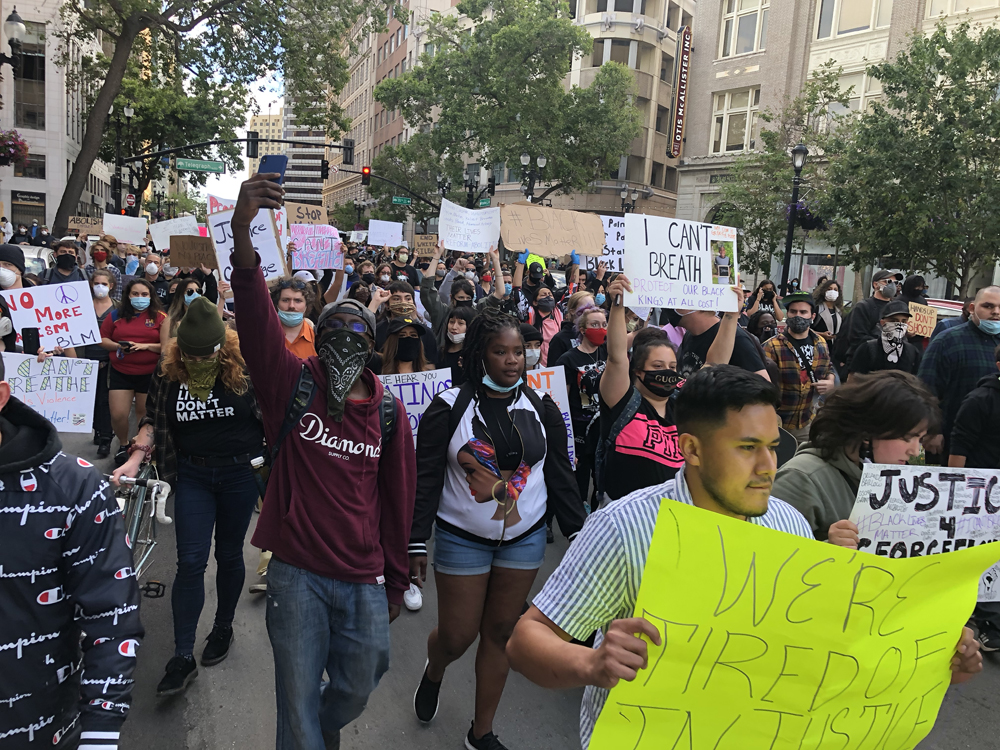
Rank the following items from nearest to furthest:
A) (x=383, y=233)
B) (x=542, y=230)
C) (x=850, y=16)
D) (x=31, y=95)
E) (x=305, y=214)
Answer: (x=542, y=230) < (x=305, y=214) < (x=383, y=233) < (x=850, y=16) < (x=31, y=95)

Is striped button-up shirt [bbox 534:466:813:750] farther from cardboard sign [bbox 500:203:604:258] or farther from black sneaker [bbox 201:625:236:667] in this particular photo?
cardboard sign [bbox 500:203:604:258]

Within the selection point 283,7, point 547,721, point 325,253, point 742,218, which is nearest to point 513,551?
point 547,721

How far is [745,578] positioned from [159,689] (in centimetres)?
323

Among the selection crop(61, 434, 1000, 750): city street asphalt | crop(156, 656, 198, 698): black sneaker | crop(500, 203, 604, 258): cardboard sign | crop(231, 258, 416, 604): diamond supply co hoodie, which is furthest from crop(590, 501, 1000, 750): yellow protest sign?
crop(500, 203, 604, 258): cardboard sign

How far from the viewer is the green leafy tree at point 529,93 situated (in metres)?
33.9

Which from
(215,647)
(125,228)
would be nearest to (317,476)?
(215,647)

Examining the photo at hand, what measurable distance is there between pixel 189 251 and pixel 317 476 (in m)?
6.68

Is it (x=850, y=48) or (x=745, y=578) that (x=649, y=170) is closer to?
(x=850, y=48)

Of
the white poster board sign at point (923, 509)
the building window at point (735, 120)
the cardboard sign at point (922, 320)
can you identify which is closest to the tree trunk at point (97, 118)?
the cardboard sign at point (922, 320)

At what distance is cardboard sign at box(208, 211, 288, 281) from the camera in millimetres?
5254

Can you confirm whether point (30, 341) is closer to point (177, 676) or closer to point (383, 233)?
point (177, 676)

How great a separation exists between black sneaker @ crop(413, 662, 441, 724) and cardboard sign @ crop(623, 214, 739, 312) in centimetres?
240

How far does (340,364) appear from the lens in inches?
108

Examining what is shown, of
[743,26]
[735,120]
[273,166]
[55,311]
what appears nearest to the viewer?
[273,166]
